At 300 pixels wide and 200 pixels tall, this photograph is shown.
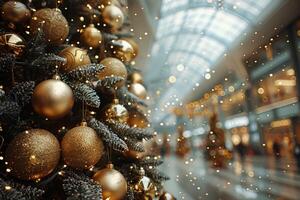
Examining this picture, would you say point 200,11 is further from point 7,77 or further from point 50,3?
point 7,77

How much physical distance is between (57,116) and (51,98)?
8 centimetres

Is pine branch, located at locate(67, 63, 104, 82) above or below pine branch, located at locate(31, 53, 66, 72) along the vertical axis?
below

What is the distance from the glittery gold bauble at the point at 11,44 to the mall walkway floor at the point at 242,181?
240 cm

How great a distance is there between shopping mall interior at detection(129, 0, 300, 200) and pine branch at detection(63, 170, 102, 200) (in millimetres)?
1789

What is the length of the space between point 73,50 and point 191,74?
221 cm

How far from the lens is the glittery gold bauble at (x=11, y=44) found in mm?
1153

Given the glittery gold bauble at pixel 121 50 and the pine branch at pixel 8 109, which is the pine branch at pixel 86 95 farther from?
the glittery gold bauble at pixel 121 50

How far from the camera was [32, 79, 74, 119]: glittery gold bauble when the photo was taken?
1.07 m

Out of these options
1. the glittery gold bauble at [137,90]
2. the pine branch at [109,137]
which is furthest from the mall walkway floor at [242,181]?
the pine branch at [109,137]

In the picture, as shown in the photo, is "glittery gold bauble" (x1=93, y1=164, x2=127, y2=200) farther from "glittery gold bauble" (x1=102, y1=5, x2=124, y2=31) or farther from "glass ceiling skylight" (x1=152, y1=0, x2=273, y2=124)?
"glass ceiling skylight" (x1=152, y1=0, x2=273, y2=124)

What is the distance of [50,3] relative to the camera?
1.44 m

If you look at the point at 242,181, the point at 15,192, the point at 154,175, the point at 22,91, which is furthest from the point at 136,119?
the point at 242,181

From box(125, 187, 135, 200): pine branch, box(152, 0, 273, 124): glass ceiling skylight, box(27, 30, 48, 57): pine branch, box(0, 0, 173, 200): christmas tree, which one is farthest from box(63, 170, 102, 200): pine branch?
box(152, 0, 273, 124): glass ceiling skylight

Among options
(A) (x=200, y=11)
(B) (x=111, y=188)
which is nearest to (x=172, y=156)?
(A) (x=200, y=11)
